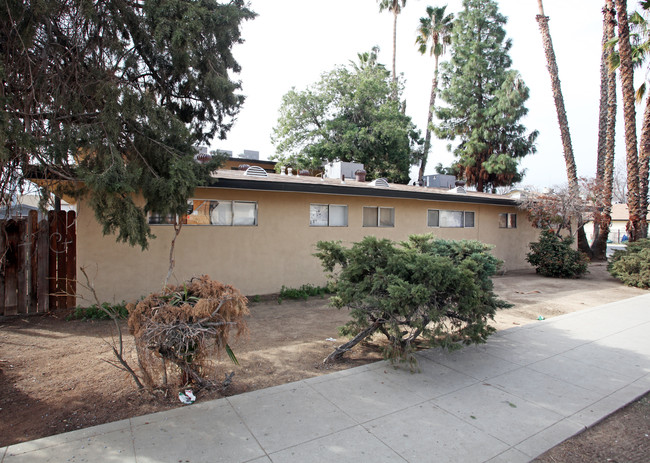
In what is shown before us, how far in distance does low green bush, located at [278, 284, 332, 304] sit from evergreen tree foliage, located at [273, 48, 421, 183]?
51.3ft

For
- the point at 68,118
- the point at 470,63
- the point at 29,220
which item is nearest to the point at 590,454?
the point at 68,118

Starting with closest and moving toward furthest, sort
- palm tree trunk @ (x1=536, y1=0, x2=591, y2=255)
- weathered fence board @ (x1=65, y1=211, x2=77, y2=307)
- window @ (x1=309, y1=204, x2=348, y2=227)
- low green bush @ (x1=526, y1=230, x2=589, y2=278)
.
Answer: weathered fence board @ (x1=65, y1=211, x2=77, y2=307), window @ (x1=309, y1=204, x2=348, y2=227), low green bush @ (x1=526, y1=230, x2=589, y2=278), palm tree trunk @ (x1=536, y1=0, x2=591, y2=255)

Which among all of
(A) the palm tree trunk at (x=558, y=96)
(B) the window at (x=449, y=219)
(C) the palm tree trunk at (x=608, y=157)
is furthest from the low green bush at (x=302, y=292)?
(A) the palm tree trunk at (x=558, y=96)

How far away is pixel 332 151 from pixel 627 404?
21.9 meters

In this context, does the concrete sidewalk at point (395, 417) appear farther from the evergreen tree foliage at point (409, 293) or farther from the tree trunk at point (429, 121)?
the tree trunk at point (429, 121)

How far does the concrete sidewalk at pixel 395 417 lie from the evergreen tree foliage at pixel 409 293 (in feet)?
1.59

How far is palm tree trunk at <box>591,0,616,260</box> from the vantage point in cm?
1436

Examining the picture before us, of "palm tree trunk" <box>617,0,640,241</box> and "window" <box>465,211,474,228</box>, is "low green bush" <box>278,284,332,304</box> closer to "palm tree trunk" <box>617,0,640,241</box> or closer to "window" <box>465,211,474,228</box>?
"window" <box>465,211,474,228</box>

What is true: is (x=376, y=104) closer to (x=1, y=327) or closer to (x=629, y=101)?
(x=629, y=101)

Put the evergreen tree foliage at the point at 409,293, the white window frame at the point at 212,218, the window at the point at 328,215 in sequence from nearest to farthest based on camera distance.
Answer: the evergreen tree foliage at the point at 409,293, the white window frame at the point at 212,218, the window at the point at 328,215

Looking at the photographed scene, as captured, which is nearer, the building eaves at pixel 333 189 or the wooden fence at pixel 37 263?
the wooden fence at pixel 37 263

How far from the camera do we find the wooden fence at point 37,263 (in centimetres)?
704

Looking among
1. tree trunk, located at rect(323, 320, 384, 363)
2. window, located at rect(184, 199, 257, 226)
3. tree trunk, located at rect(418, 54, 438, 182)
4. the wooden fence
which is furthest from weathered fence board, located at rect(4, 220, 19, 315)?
tree trunk, located at rect(418, 54, 438, 182)

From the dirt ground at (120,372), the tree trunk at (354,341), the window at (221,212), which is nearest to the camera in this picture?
the dirt ground at (120,372)
